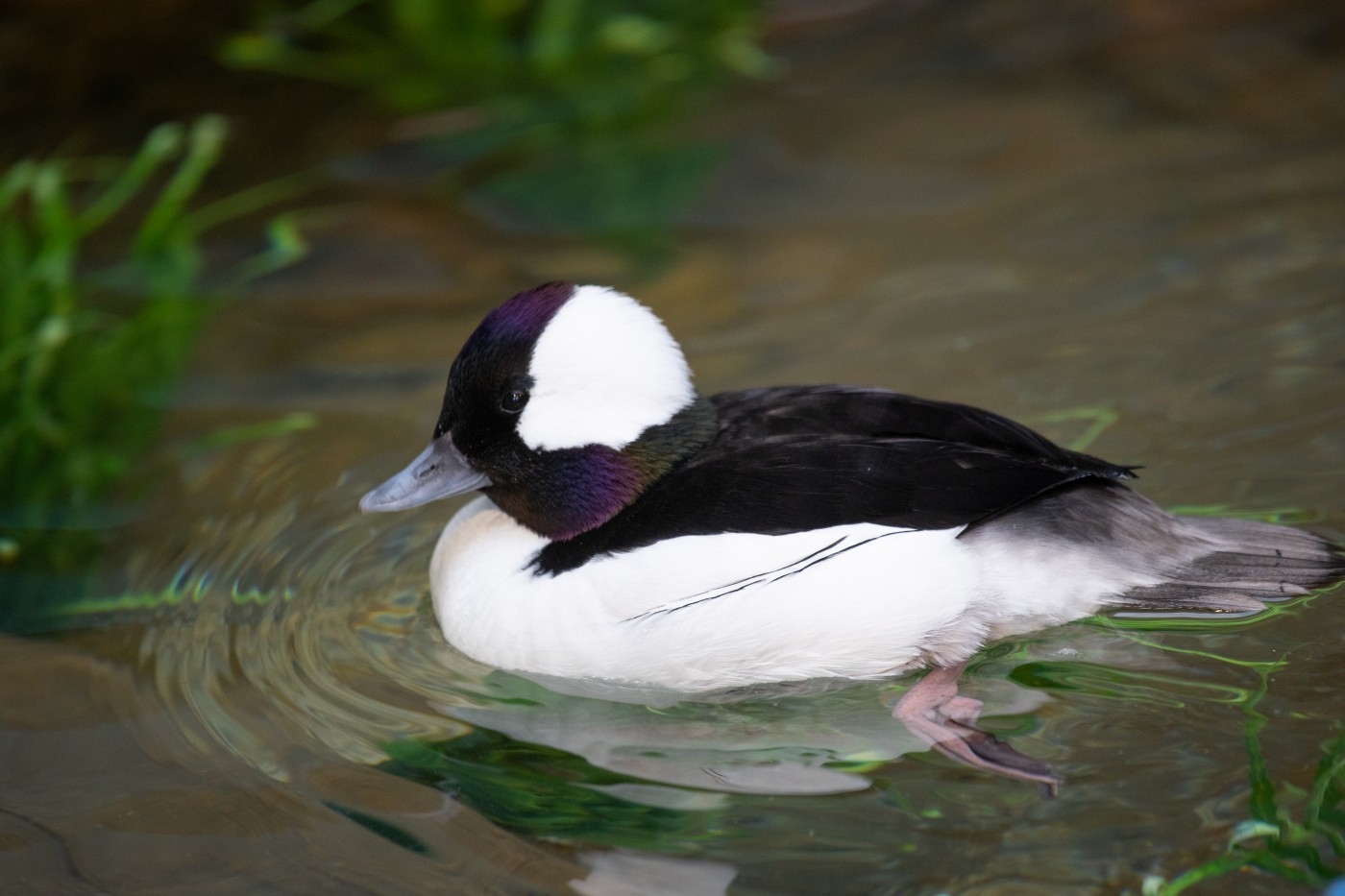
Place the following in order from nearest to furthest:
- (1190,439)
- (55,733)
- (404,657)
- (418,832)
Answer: (418,832) → (55,733) → (404,657) → (1190,439)

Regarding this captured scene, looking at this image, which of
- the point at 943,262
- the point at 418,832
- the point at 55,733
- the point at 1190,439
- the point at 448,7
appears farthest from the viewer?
the point at 448,7

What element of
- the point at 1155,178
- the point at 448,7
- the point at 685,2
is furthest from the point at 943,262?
the point at 448,7

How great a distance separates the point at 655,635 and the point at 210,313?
10.1 ft

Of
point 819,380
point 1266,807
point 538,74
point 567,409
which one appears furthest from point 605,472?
point 538,74

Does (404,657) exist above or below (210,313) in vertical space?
below

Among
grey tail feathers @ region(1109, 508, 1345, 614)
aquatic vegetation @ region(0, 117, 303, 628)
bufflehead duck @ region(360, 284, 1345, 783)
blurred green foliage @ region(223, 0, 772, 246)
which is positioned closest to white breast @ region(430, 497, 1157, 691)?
bufflehead duck @ region(360, 284, 1345, 783)

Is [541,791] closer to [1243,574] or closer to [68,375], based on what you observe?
[1243,574]

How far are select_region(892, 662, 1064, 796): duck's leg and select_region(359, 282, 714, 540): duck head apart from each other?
2.69 feet

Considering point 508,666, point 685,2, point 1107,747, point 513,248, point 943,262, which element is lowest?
point 1107,747

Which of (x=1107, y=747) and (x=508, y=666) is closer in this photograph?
(x=1107, y=747)

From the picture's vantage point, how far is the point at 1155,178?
Answer: 6000mm

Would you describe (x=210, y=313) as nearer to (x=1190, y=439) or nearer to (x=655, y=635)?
(x=655, y=635)

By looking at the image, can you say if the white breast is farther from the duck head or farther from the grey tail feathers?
the duck head

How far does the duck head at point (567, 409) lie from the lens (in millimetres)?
3445
